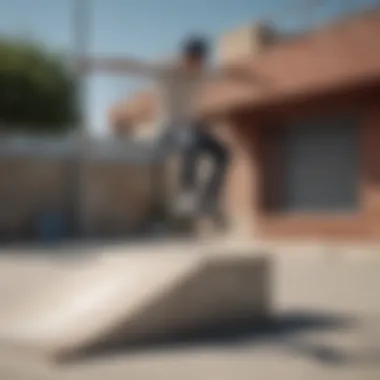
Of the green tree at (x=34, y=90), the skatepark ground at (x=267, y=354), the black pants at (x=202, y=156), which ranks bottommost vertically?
the skatepark ground at (x=267, y=354)

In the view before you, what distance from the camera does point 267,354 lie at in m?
6.54

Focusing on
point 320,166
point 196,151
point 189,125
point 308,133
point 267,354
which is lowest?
point 267,354

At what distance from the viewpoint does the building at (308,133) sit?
17.3 m

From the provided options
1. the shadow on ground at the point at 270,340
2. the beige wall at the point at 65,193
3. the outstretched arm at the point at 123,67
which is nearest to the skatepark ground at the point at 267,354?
the shadow on ground at the point at 270,340

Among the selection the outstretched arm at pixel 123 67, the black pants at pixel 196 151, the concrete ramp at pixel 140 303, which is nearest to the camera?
the concrete ramp at pixel 140 303

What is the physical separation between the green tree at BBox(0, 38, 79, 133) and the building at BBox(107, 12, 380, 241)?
1895cm

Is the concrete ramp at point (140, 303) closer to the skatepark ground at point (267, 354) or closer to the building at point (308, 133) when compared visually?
the skatepark ground at point (267, 354)

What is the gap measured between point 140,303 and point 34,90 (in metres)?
34.2

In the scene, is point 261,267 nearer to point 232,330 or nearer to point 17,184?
point 232,330

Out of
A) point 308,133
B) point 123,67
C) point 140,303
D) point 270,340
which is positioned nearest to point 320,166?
point 308,133

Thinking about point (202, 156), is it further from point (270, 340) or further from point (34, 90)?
point (34, 90)

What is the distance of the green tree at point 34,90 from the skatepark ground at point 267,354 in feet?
103

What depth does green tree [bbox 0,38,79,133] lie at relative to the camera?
38688 mm

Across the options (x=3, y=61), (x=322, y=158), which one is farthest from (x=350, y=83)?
(x=3, y=61)
